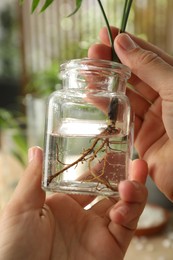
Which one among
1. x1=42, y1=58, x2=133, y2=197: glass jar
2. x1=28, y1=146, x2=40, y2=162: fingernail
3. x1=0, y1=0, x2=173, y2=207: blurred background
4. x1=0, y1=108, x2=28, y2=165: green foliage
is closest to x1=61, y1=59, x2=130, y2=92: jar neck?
x1=42, y1=58, x2=133, y2=197: glass jar

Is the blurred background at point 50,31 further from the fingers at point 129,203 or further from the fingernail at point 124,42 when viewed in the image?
the fingers at point 129,203

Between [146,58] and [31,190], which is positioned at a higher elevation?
[146,58]

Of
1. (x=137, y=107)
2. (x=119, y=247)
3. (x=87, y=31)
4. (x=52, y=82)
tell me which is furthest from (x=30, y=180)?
(x=87, y=31)

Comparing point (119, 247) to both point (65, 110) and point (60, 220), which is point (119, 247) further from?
point (65, 110)

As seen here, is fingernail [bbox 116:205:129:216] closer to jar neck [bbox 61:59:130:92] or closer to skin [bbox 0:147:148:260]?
skin [bbox 0:147:148:260]

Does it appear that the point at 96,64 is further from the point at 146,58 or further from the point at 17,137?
the point at 17,137

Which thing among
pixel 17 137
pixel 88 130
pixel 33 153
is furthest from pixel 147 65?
pixel 17 137
